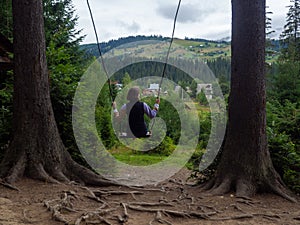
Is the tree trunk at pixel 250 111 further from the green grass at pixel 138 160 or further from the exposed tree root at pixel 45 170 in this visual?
the green grass at pixel 138 160

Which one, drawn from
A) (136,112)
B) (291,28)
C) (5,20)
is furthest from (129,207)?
(291,28)

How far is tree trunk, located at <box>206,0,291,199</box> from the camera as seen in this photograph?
16.6 feet

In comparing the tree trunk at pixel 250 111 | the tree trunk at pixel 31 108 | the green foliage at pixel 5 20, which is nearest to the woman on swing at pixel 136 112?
the tree trunk at pixel 31 108

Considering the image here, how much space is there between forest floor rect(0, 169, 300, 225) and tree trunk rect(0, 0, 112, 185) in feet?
1.01

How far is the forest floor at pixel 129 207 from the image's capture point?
3.76m

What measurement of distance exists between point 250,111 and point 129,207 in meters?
2.19

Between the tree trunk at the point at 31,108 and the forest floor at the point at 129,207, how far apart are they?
0.31 m

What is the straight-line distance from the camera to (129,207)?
4238 millimetres

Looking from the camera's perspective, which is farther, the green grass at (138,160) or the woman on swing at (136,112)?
the green grass at (138,160)

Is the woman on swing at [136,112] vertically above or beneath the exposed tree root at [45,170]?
above

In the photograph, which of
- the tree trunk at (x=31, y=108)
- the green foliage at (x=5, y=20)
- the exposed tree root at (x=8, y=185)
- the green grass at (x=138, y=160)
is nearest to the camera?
the exposed tree root at (x=8, y=185)

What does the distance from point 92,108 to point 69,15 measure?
1313cm

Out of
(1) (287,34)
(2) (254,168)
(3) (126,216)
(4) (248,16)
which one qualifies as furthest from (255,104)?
(1) (287,34)

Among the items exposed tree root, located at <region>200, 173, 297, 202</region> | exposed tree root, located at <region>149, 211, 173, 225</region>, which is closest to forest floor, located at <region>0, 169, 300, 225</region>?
exposed tree root, located at <region>149, 211, 173, 225</region>
